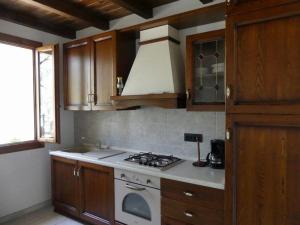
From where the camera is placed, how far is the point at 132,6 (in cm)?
218

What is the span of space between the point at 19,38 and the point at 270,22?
2.70m

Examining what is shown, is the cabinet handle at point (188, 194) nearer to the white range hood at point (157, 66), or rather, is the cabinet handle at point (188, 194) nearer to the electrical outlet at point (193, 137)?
the electrical outlet at point (193, 137)

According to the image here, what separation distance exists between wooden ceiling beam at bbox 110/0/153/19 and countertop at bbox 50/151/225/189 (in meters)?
1.55

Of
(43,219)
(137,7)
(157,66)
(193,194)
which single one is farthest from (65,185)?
(137,7)

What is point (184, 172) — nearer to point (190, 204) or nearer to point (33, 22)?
point (190, 204)

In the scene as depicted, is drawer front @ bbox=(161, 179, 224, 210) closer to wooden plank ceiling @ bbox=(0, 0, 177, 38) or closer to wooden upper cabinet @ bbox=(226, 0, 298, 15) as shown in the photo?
wooden upper cabinet @ bbox=(226, 0, 298, 15)

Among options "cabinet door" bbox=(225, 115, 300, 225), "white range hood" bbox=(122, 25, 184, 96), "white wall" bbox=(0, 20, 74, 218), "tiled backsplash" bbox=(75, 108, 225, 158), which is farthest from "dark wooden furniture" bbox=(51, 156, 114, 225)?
"cabinet door" bbox=(225, 115, 300, 225)

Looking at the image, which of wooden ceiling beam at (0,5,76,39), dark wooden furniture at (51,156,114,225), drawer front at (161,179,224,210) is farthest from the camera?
wooden ceiling beam at (0,5,76,39)

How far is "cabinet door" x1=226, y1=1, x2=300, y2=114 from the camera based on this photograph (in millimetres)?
1221

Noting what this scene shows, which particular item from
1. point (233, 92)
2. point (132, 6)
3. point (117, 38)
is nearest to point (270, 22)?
point (233, 92)

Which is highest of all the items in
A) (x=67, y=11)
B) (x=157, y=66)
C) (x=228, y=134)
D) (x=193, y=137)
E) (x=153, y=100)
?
(x=67, y=11)

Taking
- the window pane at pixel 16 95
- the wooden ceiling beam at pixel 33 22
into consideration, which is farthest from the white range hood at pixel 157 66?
the window pane at pixel 16 95

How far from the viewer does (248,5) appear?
4.39 ft

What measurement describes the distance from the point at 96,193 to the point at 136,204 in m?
0.51
